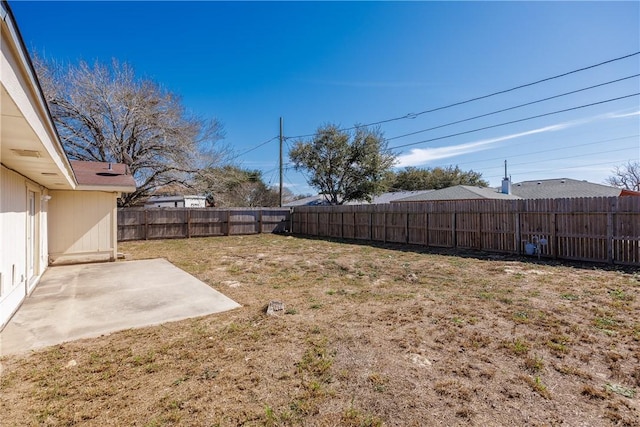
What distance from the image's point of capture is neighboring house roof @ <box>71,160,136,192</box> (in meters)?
7.49

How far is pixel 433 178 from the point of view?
112 feet

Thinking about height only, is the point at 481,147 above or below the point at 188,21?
below

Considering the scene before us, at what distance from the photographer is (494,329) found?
3.37 metres

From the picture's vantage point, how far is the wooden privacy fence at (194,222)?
13.1m

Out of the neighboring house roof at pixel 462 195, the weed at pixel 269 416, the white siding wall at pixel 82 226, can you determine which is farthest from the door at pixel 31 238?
the neighboring house roof at pixel 462 195

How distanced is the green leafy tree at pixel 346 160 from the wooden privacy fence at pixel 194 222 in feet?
19.6

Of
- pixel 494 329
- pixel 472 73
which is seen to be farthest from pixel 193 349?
pixel 472 73

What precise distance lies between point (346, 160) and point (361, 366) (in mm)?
19917

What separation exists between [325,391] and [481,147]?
75.5 ft

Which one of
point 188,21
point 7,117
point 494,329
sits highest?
point 188,21

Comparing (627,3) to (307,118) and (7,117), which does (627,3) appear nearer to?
(7,117)

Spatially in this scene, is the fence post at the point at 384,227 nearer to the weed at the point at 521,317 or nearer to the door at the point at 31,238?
the weed at the point at 521,317

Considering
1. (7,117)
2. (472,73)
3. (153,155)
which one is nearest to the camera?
(7,117)

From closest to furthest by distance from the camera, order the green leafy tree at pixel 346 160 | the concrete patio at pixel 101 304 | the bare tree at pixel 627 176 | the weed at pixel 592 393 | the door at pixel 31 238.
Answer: the weed at pixel 592 393 < the concrete patio at pixel 101 304 < the door at pixel 31 238 < the green leafy tree at pixel 346 160 < the bare tree at pixel 627 176
